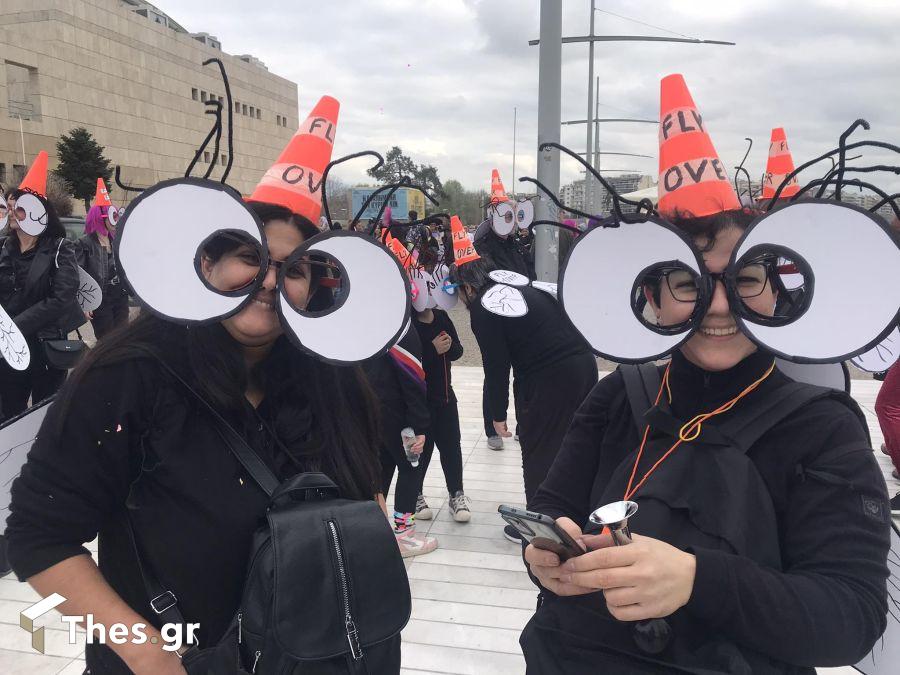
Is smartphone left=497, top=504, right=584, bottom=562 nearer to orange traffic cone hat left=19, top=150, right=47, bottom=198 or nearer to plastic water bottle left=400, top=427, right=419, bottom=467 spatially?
plastic water bottle left=400, top=427, right=419, bottom=467

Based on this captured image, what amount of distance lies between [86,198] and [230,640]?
28383 millimetres

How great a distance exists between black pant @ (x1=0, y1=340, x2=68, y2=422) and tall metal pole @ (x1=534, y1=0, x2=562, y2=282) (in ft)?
11.1

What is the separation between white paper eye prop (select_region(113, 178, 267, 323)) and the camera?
123 cm

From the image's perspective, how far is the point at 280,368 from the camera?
1.48 m

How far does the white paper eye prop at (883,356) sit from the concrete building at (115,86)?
28.9 m

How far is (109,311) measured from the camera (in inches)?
264

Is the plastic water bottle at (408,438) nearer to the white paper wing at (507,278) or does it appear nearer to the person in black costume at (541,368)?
the person in black costume at (541,368)

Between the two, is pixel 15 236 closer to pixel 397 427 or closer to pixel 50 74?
pixel 397 427

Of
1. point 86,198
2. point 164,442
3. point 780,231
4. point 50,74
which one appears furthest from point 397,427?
point 50,74

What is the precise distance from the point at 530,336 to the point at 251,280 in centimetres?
208

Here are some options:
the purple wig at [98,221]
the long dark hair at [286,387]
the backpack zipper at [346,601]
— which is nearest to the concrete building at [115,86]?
the purple wig at [98,221]

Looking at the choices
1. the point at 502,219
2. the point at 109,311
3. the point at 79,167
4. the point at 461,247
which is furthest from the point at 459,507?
the point at 79,167

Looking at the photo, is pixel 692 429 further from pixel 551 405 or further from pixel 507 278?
pixel 507 278

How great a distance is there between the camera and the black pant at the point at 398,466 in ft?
11.2
